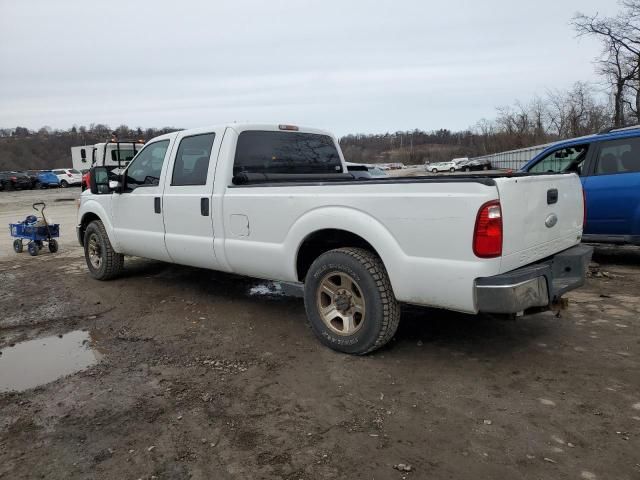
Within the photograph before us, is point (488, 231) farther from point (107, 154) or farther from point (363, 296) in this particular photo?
point (107, 154)

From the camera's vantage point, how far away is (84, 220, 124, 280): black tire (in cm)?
697

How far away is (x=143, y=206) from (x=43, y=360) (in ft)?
7.13

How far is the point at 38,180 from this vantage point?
Answer: 4284 centimetres

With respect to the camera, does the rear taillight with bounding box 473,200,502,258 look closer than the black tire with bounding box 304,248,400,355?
Yes

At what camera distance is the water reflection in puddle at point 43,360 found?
409cm

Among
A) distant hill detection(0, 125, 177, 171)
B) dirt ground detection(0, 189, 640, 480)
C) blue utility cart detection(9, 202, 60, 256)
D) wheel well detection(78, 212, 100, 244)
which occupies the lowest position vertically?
dirt ground detection(0, 189, 640, 480)

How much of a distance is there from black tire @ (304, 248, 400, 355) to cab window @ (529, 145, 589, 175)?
13.6 feet

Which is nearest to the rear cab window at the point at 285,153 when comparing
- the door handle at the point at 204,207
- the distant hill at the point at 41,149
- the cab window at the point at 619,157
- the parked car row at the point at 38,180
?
the door handle at the point at 204,207

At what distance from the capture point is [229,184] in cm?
505

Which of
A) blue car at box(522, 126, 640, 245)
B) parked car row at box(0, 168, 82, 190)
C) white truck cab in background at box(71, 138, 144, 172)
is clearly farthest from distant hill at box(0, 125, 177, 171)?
blue car at box(522, 126, 640, 245)

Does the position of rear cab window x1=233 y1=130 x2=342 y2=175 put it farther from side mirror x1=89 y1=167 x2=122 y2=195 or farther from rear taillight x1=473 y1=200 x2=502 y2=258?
rear taillight x1=473 y1=200 x2=502 y2=258

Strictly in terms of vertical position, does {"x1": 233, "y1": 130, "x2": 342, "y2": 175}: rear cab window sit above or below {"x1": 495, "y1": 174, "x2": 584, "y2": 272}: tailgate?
above

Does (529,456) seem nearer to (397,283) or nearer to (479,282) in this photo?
(479,282)

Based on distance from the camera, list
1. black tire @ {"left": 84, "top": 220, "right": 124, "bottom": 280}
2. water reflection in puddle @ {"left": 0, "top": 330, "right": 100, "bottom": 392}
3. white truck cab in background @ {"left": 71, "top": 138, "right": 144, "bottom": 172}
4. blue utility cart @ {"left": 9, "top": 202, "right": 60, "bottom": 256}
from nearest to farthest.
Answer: water reflection in puddle @ {"left": 0, "top": 330, "right": 100, "bottom": 392}, black tire @ {"left": 84, "top": 220, "right": 124, "bottom": 280}, blue utility cart @ {"left": 9, "top": 202, "right": 60, "bottom": 256}, white truck cab in background @ {"left": 71, "top": 138, "right": 144, "bottom": 172}
